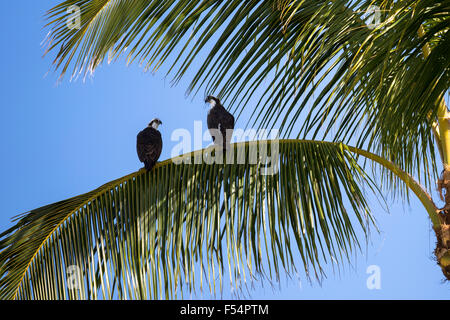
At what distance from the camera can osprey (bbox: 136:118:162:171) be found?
375cm

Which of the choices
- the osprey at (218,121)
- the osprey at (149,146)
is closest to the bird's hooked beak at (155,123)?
the osprey at (149,146)

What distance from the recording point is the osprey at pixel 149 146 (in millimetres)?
3748

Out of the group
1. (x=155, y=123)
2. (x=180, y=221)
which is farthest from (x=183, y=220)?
(x=155, y=123)

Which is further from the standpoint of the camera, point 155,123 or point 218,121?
point 155,123

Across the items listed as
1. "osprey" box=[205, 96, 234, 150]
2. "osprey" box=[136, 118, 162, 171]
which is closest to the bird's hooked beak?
"osprey" box=[136, 118, 162, 171]

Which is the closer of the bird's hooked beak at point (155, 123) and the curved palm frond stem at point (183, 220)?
the curved palm frond stem at point (183, 220)

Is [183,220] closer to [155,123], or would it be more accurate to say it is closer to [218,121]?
[218,121]

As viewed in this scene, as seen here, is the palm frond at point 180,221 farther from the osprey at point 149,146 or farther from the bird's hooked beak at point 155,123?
the bird's hooked beak at point 155,123

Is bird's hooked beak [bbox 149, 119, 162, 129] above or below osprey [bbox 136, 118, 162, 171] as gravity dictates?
above

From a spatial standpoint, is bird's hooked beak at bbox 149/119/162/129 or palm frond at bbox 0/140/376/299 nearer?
palm frond at bbox 0/140/376/299

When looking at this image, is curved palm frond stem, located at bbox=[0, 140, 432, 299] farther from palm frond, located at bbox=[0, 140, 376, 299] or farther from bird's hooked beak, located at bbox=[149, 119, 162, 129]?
bird's hooked beak, located at bbox=[149, 119, 162, 129]

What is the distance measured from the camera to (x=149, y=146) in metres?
4.03
